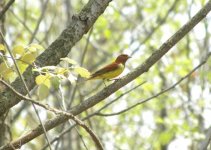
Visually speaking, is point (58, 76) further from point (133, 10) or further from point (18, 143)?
point (133, 10)

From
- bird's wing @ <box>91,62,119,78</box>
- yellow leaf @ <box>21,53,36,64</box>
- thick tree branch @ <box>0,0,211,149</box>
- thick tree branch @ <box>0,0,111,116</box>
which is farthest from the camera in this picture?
bird's wing @ <box>91,62,119,78</box>

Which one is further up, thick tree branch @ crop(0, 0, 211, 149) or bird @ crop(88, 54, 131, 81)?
bird @ crop(88, 54, 131, 81)

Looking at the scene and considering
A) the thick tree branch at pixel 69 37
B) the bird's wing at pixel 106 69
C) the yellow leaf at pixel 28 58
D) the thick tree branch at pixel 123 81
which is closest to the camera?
the yellow leaf at pixel 28 58

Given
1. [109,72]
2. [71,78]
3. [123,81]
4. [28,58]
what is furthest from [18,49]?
[109,72]

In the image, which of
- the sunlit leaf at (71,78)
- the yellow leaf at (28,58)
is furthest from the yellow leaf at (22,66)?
the sunlit leaf at (71,78)

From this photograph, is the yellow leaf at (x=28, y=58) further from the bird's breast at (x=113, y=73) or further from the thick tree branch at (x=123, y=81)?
the bird's breast at (x=113, y=73)

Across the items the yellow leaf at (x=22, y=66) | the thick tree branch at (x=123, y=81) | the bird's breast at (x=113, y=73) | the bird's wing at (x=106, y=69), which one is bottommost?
the thick tree branch at (x=123, y=81)

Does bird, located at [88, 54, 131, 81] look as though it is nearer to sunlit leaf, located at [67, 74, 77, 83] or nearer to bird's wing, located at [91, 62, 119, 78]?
bird's wing, located at [91, 62, 119, 78]

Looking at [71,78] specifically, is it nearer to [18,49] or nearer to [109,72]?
[18,49]

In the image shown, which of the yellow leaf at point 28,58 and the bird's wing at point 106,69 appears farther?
the bird's wing at point 106,69

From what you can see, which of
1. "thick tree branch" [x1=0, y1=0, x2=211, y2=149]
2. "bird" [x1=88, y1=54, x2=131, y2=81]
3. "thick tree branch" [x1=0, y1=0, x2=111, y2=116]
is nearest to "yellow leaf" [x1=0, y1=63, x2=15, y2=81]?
"thick tree branch" [x1=0, y1=0, x2=111, y2=116]

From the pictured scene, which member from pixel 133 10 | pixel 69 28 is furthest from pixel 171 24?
pixel 69 28

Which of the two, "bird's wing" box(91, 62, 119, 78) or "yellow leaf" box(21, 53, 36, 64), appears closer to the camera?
"yellow leaf" box(21, 53, 36, 64)

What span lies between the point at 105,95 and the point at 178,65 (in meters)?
6.20
